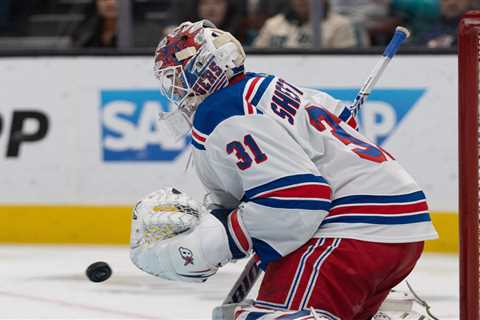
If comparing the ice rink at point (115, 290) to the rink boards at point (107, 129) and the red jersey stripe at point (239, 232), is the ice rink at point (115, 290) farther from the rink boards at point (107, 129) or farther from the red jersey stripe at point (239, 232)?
the red jersey stripe at point (239, 232)

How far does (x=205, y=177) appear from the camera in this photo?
2.61 metres

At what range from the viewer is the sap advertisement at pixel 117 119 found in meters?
5.35

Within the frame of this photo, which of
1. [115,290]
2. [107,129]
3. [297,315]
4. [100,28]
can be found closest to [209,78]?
[297,315]

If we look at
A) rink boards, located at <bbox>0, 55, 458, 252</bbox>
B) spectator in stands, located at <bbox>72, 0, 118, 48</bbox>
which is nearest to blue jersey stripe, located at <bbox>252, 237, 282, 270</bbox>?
rink boards, located at <bbox>0, 55, 458, 252</bbox>

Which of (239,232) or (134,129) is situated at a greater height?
(239,232)

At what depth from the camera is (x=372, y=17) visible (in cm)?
560

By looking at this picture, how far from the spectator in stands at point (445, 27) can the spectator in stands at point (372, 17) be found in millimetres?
147

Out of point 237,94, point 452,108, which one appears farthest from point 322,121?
point 452,108

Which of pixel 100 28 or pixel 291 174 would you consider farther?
pixel 100 28

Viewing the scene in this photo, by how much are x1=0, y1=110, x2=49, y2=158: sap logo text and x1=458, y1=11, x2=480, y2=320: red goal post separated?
320 centimetres

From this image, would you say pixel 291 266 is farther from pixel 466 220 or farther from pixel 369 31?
pixel 369 31

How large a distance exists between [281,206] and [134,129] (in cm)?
311

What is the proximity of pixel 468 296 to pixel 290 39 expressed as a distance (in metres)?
3.07

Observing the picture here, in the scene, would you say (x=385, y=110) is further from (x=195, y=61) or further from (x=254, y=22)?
(x=195, y=61)
